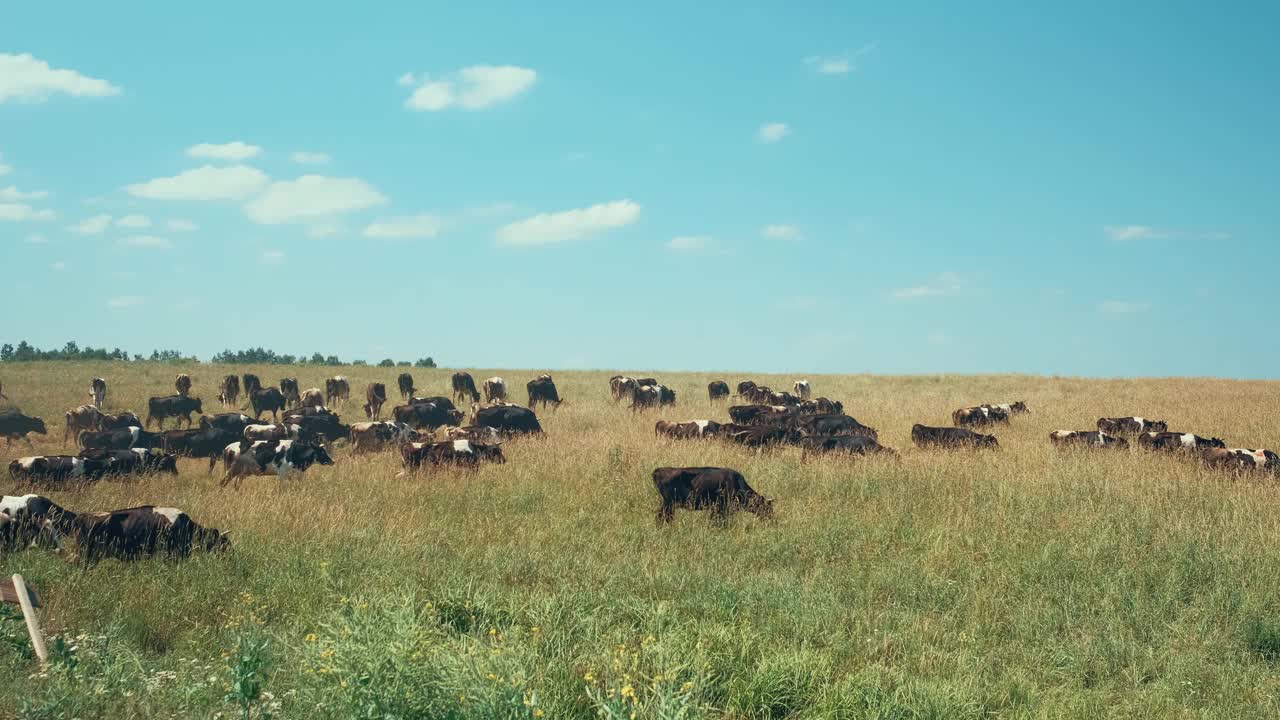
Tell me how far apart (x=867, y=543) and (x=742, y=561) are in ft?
5.81

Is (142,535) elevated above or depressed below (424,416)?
below

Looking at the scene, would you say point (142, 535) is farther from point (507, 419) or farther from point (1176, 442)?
point (1176, 442)

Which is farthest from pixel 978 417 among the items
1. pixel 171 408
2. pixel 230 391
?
pixel 230 391

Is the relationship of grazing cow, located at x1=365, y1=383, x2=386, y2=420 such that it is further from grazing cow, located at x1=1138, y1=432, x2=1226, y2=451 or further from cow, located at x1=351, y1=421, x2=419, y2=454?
grazing cow, located at x1=1138, y1=432, x2=1226, y2=451

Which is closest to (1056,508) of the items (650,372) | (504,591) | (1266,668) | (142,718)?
(1266,668)

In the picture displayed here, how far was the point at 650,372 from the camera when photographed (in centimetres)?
5412

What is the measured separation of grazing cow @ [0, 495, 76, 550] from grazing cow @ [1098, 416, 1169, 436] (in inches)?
875

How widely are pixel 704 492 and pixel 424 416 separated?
14.0 meters

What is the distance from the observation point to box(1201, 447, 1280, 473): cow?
1555 centimetres

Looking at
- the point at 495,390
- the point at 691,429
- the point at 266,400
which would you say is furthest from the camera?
the point at 495,390

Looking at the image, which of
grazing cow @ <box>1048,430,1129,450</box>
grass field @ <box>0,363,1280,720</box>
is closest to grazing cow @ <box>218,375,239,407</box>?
grass field @ <box>0,363,1280,720</box>

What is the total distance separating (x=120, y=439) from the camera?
19.7 metres

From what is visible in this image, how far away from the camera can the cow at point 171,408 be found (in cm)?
2648

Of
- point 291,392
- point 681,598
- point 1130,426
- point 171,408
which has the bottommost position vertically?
point 681,598
